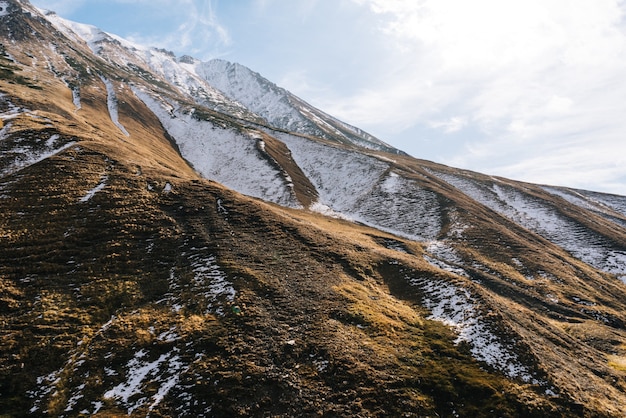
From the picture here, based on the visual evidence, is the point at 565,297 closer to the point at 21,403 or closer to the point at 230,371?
the point at 230,371

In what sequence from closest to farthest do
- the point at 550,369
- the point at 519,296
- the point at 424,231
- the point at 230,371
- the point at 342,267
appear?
the point at 230,371, the point at 550,369, the point at 342,267, the point at 519,296, the point at 424,231

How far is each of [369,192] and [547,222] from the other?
134ft

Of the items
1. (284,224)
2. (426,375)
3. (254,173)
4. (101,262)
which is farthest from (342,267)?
(254,173)

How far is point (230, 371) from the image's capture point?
1739cm

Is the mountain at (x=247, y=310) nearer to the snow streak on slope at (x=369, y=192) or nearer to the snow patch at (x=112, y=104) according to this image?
the snow streak on slope at (x=369, y=192)

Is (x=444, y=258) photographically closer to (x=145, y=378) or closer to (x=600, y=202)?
(x=145, y=378)

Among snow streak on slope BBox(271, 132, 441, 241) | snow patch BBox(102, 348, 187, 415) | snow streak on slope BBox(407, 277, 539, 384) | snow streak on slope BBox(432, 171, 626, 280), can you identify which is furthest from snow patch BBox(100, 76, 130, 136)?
snow streak on slope BBox(432, 171, 626, 280)

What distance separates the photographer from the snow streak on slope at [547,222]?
63.2m

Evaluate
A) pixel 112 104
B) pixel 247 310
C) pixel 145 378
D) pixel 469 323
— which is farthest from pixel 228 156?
pixel 145 378

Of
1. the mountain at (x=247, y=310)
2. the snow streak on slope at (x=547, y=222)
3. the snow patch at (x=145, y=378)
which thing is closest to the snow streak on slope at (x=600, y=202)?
the snow streak on slope at (x=547, y=222)

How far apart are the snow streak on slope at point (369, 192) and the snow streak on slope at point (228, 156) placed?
11.4 meters

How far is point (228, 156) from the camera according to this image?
3743 inches

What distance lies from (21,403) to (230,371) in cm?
882

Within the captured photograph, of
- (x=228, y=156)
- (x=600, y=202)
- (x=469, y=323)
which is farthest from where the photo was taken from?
(x=600, y=202)
